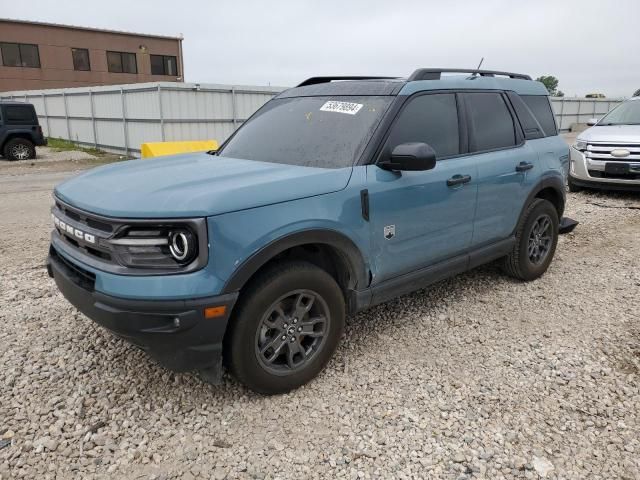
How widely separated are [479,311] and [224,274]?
8.17 feet

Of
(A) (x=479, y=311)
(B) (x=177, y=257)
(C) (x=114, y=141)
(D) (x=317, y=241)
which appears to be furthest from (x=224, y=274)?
(C) (x=114, y=141)

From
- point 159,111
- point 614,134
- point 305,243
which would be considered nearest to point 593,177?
point 614,134

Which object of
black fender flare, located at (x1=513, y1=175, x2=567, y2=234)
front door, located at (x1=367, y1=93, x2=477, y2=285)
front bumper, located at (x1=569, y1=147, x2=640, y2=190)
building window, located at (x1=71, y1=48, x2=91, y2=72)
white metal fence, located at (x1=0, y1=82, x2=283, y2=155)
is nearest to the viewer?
front door, located at (x1=367, y1=93, x2=477, y2=285)

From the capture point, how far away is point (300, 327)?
2.91m

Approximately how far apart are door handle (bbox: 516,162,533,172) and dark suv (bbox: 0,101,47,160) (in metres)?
16.2

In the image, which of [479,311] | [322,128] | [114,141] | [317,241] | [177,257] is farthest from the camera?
[114,141]

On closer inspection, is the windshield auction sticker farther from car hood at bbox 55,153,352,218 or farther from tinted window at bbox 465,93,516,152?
tinted window at bbox 465,93,516,152

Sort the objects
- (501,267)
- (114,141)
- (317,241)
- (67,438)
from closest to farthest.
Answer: (67,438) < (317,241) < (501,267) < (114,141)

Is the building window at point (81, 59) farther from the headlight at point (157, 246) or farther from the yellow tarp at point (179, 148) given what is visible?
the headlight at point (157, 246)

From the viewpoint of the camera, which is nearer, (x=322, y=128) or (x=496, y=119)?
(x=322, y=128)

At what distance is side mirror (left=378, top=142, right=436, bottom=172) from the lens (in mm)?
2980

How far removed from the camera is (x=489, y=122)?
4.08 metres

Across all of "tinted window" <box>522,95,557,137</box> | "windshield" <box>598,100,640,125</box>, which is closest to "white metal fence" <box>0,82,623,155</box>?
"windshield" <box>598,100,640,125</box>

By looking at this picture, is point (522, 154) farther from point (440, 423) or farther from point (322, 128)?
point (440, 423)
